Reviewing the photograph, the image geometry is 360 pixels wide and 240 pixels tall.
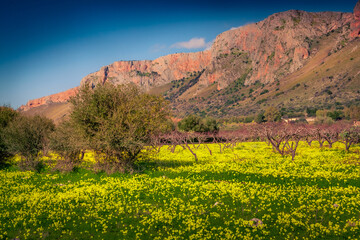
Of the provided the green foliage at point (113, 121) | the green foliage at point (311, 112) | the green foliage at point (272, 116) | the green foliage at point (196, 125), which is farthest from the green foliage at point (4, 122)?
the green foliage at point (311, 112)

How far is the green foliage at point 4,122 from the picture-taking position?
108 ft

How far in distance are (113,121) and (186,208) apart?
1240cm

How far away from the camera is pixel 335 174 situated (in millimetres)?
22812

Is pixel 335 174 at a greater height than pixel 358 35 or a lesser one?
lesser

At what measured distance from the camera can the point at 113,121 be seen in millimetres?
23469

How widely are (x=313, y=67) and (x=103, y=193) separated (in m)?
198

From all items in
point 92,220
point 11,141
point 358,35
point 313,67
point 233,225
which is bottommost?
point 233,225

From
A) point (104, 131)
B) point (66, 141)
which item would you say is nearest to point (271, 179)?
point (104, 131)

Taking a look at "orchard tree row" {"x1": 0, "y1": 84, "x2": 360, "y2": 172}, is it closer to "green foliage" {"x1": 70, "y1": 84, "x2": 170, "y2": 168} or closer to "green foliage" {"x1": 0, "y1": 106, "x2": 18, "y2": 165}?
"green foliage" {"x1": 70, "y1": 84, "x2": 170, "y2": 168}

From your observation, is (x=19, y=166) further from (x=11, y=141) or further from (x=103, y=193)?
(x=103, y=193)

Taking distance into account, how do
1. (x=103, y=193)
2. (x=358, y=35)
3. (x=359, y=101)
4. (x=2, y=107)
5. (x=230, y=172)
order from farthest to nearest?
(x=358, y=35) < (x=359, y=101) < (x=2, y=107) < (x=230, y=172) < (x=103, y=193)

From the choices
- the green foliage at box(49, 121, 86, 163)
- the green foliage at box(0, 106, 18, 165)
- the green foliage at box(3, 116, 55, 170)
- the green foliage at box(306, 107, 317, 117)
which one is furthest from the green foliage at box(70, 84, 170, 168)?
the green foliage at box(306, 107, 317, 117)

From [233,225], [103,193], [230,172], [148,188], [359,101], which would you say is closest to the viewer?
[233,225]

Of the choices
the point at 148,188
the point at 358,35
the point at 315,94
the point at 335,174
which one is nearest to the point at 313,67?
the point at 358,35
